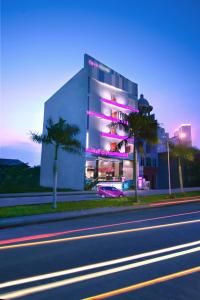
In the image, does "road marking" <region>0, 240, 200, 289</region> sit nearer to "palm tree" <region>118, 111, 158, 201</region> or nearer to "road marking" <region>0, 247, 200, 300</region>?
"road marking" <region>0, 247, 200, 300</region>

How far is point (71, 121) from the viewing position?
144 ft

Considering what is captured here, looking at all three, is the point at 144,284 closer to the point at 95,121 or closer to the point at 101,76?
the point at 95,121

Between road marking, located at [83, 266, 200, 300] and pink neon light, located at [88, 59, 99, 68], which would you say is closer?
road marking, located at [83, 266, 200, 300]

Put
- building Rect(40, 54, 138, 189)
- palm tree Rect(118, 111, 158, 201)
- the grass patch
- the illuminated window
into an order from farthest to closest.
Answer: the illuminated window < building Rect(40, 54, 138, 189) < palm tree Rect(118, 111, 158, 201) < the grass patch

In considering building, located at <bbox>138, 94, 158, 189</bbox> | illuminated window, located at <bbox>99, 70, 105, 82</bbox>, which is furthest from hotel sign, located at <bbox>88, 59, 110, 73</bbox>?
building, located at <bbox>138, 94, 158, 189</bbox>

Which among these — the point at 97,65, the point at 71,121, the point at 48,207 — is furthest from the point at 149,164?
the point at 48,207

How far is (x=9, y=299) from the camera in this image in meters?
4.60

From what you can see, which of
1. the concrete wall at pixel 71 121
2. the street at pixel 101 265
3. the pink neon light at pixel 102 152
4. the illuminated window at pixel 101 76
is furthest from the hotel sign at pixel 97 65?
the street at pixel 101 265

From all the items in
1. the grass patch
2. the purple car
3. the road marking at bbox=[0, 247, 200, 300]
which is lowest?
the road marking at bbox=[0, 247, 200, 300]

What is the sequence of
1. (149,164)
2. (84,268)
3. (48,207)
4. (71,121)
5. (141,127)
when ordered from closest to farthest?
(84,268) → (48,207) → (141,127) → (71,121) → (149,164)

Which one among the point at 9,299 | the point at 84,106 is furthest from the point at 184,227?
the point at 84,106

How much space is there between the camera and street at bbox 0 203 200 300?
4.88 m

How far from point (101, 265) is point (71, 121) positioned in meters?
38.7

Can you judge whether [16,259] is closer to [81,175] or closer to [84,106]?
[81,175]
